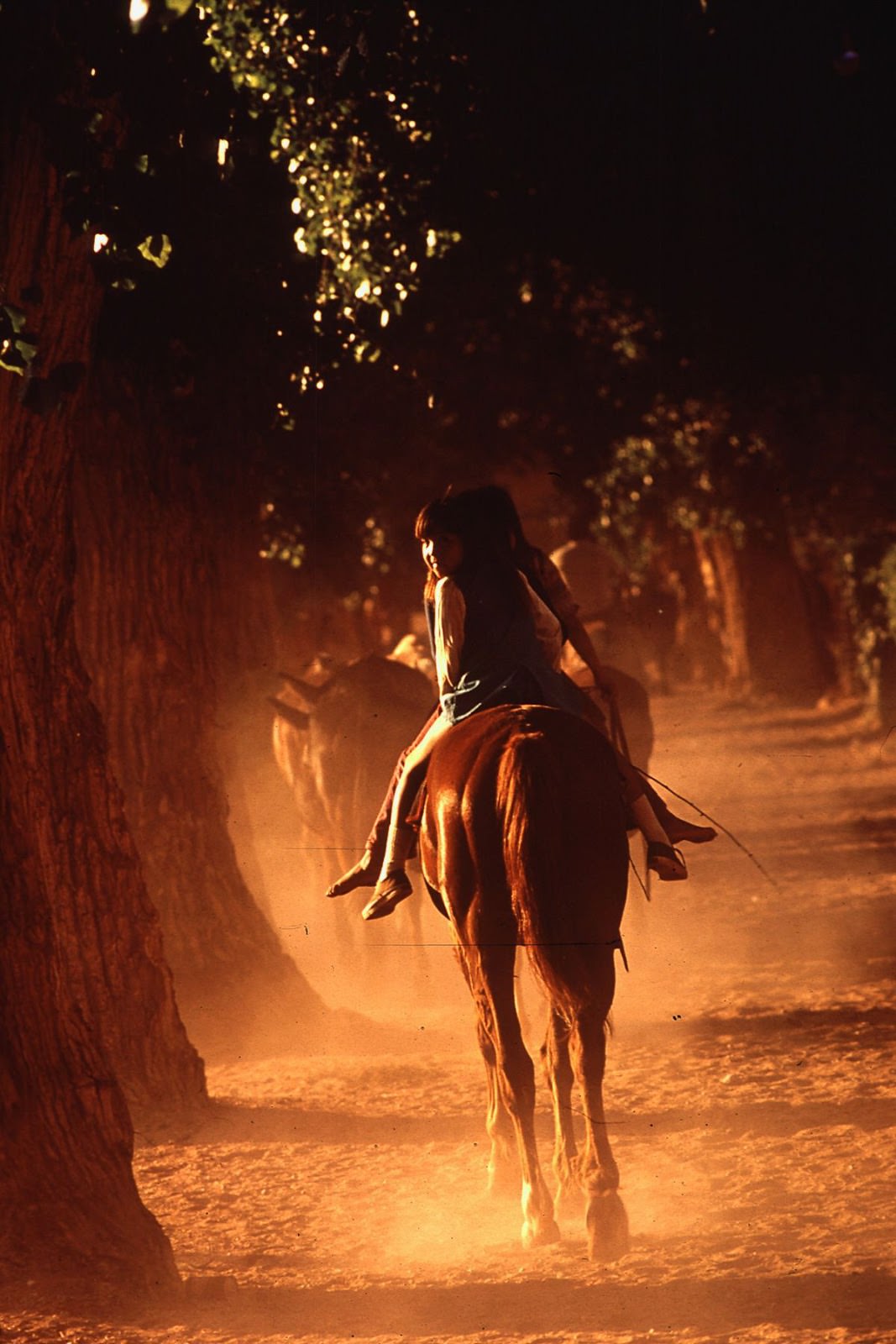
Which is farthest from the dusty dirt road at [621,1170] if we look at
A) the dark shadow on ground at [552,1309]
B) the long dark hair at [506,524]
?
the long dark hair at [506,524]

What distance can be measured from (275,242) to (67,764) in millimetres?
4236

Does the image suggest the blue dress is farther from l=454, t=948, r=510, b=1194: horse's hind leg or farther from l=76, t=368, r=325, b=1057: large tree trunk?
l=76, t=368, r=325, b=1057: large tree trunk

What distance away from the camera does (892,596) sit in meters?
22.9

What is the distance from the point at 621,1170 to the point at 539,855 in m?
1.81

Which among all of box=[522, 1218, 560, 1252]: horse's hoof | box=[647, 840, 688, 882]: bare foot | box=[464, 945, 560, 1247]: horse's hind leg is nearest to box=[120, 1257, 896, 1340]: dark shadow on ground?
box=[522, 1218, 560, 1252]: horse's hoof

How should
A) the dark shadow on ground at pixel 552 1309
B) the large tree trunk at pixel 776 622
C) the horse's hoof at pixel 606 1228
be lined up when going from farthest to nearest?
the large tree trunk at pixel 776 622 → the horse's hoof at pixel 606 1228 → the dark shadow on ground at pixel 552 1309

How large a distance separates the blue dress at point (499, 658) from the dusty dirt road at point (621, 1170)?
82.4 inches

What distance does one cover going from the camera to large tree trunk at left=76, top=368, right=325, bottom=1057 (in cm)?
973

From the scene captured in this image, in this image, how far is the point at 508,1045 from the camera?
6320 millimetres

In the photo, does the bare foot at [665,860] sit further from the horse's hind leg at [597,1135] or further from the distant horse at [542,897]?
the horse's hind leg at [597,1135]

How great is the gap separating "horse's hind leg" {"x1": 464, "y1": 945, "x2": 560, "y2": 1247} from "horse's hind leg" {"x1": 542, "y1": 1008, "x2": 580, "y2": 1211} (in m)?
0.10

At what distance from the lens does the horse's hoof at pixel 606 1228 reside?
573cm

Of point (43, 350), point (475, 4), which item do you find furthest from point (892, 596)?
point (43, 350)

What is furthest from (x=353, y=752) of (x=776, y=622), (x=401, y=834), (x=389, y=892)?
(x=776, y=622)
